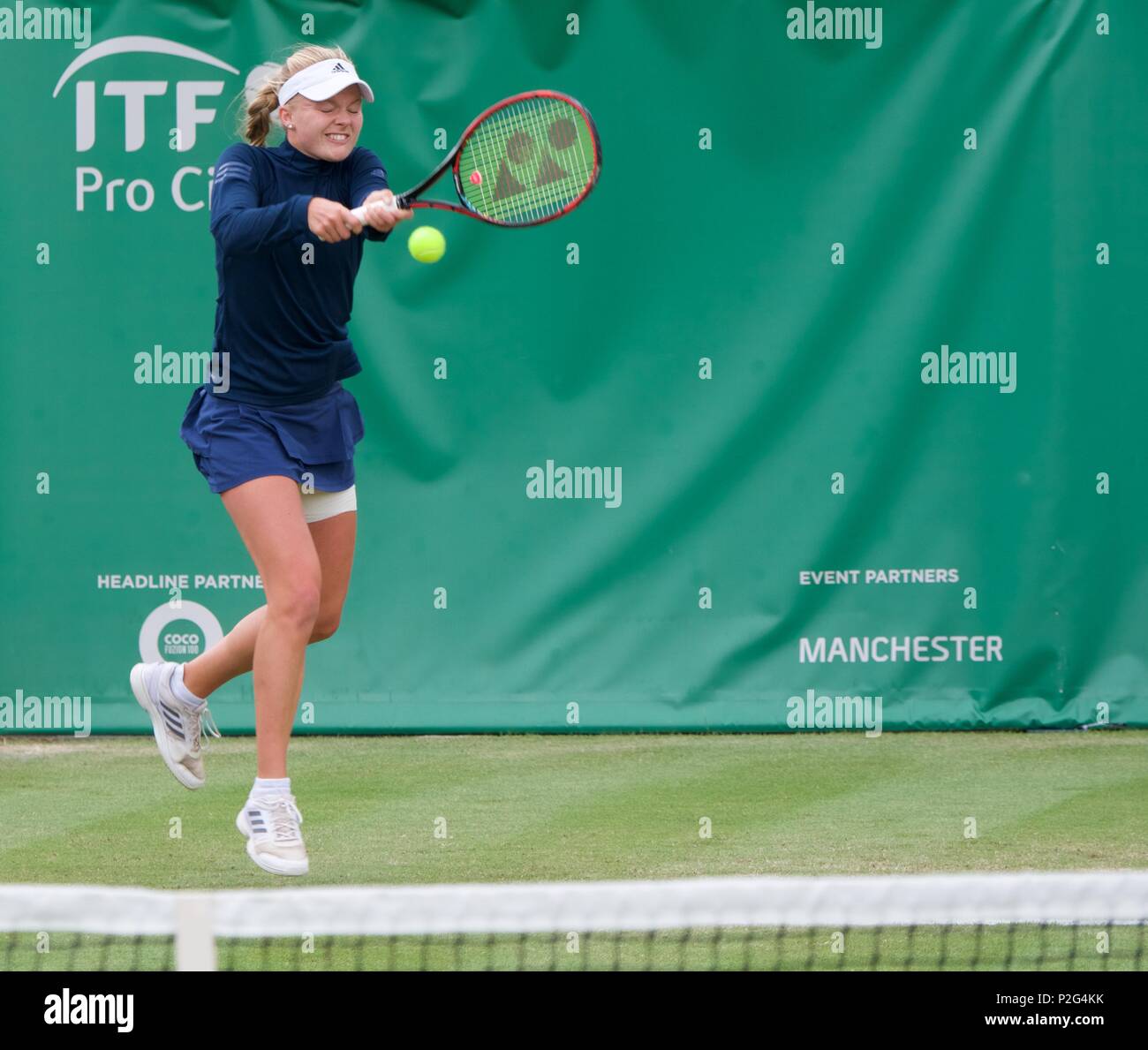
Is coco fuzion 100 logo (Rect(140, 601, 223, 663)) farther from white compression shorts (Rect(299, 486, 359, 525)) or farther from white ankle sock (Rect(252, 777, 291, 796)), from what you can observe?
white ankle sock (Rect(252, 777, 291, 796))

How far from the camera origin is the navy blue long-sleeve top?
4.22 metres

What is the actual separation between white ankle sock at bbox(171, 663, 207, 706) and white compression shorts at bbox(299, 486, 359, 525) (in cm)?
56

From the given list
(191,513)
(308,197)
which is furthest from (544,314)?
(308,197)

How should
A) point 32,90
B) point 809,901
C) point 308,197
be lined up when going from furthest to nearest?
point 32,90 → point 308,197 → point 809,901

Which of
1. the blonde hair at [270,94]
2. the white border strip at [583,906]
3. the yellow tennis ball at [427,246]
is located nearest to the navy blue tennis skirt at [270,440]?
the yellow tennis ball at [427,246]

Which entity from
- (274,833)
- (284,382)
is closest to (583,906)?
(274,833)

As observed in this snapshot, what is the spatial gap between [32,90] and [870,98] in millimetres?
2927

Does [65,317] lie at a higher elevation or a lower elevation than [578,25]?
lower

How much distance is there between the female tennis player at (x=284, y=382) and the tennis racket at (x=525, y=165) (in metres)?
0.34

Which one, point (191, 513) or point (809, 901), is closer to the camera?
point (809, 901)

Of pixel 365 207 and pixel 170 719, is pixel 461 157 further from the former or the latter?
pixel 170 719

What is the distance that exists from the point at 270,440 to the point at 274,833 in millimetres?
911

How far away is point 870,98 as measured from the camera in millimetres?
6395
